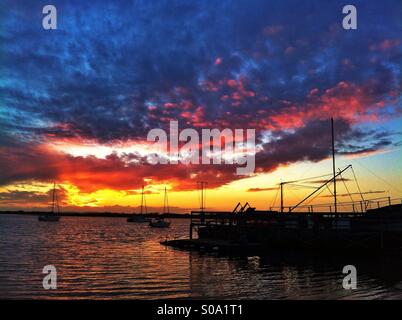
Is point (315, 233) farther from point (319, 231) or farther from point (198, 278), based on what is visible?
point (198, 278)

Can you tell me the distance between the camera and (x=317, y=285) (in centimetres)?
2659

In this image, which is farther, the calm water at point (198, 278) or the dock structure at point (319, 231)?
the dock structure at point (319, 231)

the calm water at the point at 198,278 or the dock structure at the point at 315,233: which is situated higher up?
the dock structure at the point at 315,233

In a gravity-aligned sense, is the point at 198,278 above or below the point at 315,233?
below

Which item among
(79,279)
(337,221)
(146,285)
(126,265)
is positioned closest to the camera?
(146,285)

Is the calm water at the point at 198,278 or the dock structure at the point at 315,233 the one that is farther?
the dock structure at the point at 315,233

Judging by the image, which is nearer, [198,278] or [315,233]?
[198,278]

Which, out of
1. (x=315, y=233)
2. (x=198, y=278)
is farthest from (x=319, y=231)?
(x=198, y=278)
